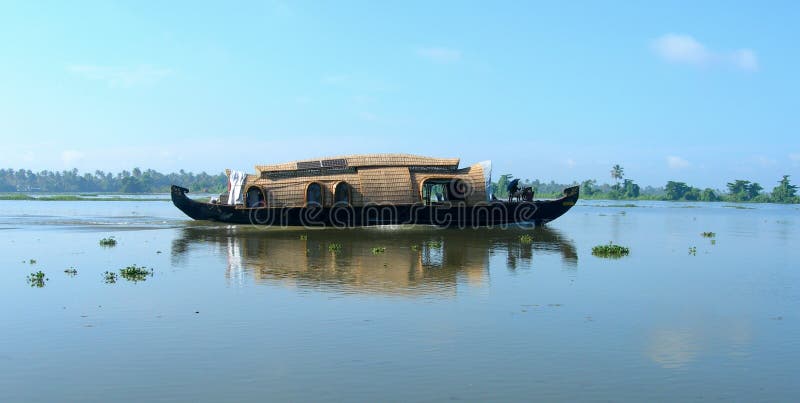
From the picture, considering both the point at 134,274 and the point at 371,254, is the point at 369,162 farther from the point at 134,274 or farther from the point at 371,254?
the point at 134,274

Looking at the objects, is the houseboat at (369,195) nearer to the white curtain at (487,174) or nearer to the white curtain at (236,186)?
the white curtain at (487,174)

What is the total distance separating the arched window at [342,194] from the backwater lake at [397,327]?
28.1 ft

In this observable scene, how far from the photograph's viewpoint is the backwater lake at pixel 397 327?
7418 mm

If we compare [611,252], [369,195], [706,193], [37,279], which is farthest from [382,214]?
[706,193]

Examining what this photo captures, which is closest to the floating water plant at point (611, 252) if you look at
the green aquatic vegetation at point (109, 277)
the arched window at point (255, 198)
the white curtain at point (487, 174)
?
the white curtain at point (487, 174)

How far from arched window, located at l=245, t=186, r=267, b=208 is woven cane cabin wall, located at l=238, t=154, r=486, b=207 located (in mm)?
191

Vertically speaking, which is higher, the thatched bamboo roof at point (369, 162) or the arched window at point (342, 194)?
the thatched bamboo roof at point (369, 162)

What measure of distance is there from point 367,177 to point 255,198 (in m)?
5.46

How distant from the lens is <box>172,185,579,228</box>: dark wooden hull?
28469 millimetres

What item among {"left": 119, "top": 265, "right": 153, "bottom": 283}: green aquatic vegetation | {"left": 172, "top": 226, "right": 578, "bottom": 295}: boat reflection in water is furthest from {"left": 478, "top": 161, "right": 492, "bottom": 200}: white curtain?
{"left": 119, "top": 265, "right": 153, "bottom": 283}: green aquatic vegetation

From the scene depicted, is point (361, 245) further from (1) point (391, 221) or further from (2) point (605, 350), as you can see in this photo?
(2) point (605, 350)

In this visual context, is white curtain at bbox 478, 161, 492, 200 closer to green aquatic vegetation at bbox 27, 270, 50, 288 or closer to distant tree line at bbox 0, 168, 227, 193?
green aquatic vegetation at bbox 27, 270, 50, 288

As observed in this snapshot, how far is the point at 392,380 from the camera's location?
24.8 feet

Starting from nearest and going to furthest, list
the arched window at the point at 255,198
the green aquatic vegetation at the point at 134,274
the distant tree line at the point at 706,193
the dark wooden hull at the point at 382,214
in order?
the green aquatic vegetation at the point at 134,274 → the dark wooden hull at the point at 382,214 → the arched window at the point at 255,198 → the distant tree line at the point at 706,193
